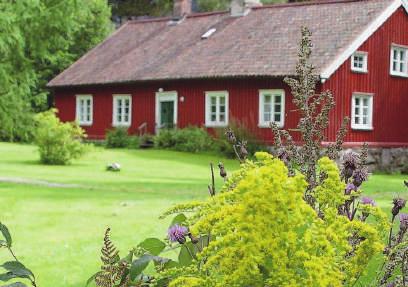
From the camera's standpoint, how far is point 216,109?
111 feet

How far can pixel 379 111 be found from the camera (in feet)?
105

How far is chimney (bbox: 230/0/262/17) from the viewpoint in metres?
36.6

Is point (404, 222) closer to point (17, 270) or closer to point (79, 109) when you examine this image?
point (17, 270)

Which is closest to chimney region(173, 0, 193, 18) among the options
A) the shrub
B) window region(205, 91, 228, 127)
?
the shrub

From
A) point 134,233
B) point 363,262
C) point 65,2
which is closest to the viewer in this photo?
point 363,262

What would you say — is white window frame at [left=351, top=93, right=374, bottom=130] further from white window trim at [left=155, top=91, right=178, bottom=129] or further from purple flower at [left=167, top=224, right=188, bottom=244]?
purple flower at [left=167, top=224, right=188, bottom=244]

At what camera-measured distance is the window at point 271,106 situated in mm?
31414

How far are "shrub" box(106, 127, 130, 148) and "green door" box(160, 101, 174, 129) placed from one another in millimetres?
1761

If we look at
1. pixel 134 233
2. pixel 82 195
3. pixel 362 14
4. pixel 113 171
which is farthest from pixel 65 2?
pixel 134 233

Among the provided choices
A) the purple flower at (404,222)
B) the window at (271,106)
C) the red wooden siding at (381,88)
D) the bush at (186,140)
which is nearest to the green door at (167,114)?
the bush at (186,140)

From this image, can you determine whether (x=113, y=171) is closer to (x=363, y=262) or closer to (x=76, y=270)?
(x=76, y=270)

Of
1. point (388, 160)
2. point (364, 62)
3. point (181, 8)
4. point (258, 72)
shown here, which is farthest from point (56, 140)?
point (181, 8)

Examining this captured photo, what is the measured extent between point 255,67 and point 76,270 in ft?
78.4

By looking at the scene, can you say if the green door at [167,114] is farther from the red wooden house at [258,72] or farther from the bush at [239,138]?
the bush at [239,138]
